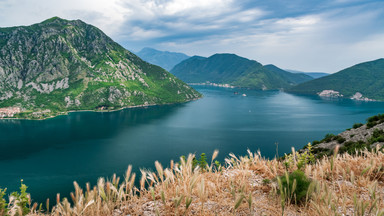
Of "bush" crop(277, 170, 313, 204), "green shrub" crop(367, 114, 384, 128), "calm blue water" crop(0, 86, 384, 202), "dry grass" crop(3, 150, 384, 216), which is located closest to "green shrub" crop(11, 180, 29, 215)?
"dry grass" crop(3, 150, 384, 216)

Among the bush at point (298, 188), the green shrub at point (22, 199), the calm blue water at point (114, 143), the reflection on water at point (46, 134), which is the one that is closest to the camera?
the green shrub at point (22, 199)

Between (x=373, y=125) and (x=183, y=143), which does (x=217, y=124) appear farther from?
(x=373, y=125)

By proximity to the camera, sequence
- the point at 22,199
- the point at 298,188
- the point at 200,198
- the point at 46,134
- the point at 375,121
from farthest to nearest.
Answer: the point at 46,134, the point at 375,121, the point at 298,188, the point at 22,199, the point at 200,198

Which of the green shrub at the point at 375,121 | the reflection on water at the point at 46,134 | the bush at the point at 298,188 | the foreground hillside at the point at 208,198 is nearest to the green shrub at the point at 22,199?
the foreground hillside at the point at 208,198

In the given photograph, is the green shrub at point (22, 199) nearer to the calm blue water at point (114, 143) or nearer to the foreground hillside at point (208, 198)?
the foreground hillside at point (208, 198)

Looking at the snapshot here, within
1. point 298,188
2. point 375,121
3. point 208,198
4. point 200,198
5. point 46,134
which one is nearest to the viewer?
point 200,198

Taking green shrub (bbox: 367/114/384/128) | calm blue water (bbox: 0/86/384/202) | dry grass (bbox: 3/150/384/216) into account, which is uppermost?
dry grass (bbox: 3/150/384/216)

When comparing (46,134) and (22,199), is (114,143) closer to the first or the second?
(46,134)

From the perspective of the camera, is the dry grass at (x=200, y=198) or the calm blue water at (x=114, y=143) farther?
the calm blue water at (x=114, y=143)

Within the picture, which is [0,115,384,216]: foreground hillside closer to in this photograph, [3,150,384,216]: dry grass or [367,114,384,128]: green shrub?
[3,150,384,216]: dry grass

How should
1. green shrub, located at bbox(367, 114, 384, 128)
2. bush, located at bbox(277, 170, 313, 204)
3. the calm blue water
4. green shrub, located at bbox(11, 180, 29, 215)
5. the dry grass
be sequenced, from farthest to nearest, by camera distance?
the calm blue water → green shrub, located at bbox(367, 114, 384, 128) → bush, located at bbox(277, 170, 313, 204) → green shrub, located at bbox(11, 180, 29, 215) → the dry grass

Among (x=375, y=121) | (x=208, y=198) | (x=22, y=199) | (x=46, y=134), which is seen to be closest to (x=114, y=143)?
(x=46, y=134)

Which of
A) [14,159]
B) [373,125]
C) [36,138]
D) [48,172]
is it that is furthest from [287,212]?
[36,138]

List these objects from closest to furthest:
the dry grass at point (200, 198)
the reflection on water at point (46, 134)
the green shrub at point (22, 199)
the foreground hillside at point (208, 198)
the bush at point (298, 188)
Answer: the foreground hillside at point (208, 198), the dry grass at point (200, 198), the green shrub at point (22, 199), the bush at point (298, 188), the reflection on water at point (46, 134)
